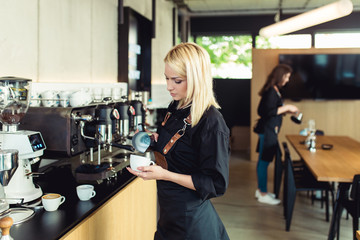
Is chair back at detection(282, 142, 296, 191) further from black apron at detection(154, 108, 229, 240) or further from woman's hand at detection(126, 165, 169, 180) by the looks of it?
woman's hand at detection(126, 165, 169, 180)

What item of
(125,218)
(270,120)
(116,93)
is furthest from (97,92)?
(270,120)

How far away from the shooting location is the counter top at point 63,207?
53.5 inches

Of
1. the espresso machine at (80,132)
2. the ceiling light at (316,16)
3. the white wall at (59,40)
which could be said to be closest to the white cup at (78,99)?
the espresso machine at (80,132)

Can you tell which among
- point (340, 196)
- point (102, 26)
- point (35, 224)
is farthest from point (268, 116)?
point (35, 224)

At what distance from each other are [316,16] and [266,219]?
222cm

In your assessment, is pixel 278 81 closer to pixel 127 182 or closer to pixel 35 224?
pixel 127 182

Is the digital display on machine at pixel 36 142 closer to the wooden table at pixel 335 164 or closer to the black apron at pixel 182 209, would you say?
the black apron at pixel 182 209

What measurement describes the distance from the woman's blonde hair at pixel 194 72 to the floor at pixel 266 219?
2328 millimetres

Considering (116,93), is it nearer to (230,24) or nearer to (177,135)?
(177,135)

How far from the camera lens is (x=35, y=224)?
144 cm

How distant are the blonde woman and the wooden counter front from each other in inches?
11.5

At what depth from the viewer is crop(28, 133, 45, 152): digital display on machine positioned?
168 centimetres

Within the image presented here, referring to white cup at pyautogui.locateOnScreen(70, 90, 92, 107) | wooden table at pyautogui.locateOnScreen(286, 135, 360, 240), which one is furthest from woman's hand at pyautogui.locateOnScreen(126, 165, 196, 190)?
wooden table at pyautogui.locateOnScreen(286, 135, 360, 240)

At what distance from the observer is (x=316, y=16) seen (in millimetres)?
3898
